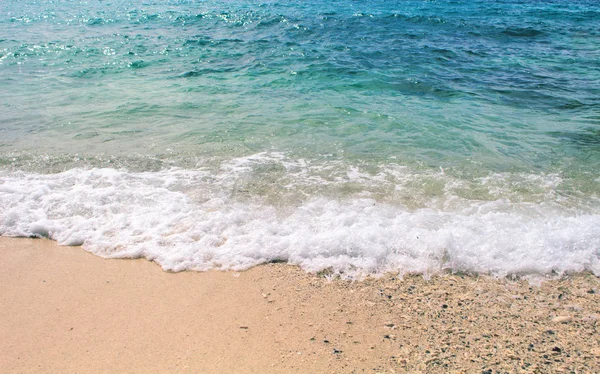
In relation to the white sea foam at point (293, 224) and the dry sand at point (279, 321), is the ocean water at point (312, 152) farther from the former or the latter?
the dry sand at point (279, 321)

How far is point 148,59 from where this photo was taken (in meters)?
13.9

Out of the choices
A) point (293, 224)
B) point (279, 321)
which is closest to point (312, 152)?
point (293, 224)

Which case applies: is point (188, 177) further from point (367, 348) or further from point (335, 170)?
point (367, 348)

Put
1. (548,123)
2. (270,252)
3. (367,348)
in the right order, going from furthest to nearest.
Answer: (548,123), (270,252), (367,348)

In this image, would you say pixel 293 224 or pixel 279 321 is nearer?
pixel 279 321

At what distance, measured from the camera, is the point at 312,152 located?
7.03 m

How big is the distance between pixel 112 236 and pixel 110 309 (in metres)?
1.19

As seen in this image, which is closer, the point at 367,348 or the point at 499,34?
the point at 367,348

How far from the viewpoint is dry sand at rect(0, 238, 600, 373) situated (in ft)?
10.0

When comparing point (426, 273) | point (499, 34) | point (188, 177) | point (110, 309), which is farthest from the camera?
point (499, 34)

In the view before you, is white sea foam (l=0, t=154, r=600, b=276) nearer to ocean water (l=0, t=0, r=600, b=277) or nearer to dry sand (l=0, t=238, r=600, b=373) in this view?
ocean water (l=0, t=0, r=600, b=277)

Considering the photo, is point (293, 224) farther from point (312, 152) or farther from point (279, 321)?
point (312, 152)

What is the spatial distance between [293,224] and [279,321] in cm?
153

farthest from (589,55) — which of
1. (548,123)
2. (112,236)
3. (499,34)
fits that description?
(112,236)
